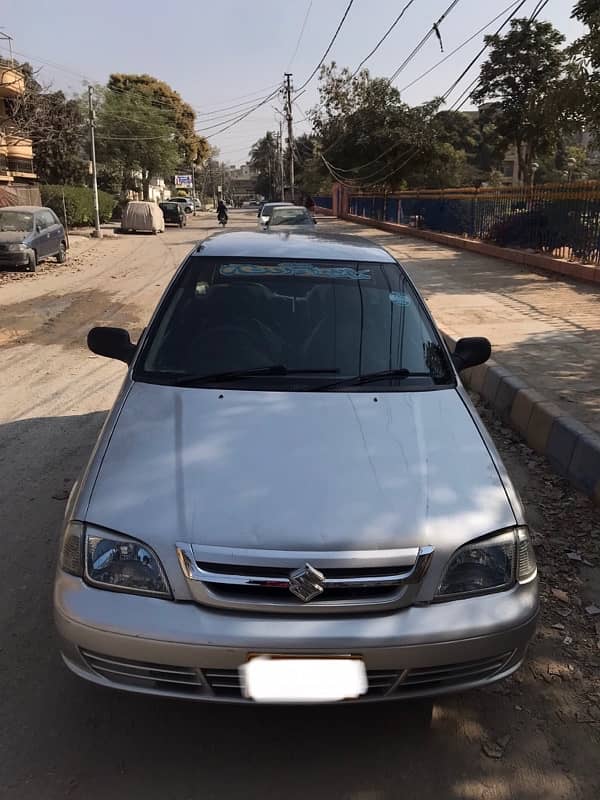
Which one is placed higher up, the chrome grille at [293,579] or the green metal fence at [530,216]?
the green metal fence at [530,216]

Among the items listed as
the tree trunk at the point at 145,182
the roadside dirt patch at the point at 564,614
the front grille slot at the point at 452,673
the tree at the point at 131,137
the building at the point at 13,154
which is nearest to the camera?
the front grille slot at the point at 452,673

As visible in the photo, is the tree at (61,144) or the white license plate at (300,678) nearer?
the white license plate at (300,678)

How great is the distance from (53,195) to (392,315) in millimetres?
32914

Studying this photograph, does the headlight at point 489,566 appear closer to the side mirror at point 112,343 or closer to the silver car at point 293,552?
the silver car at point 293,552

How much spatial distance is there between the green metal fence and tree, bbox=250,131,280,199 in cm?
Answer: 7775

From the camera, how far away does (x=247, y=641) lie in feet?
6.57

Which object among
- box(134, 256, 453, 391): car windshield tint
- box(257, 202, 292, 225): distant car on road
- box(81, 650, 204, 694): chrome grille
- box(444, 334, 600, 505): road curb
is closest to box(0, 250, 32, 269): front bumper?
box(257, 202, 292, 225): distant car on road

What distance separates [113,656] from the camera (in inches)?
82.7

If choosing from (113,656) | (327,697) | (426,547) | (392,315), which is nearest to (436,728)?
(327,697)

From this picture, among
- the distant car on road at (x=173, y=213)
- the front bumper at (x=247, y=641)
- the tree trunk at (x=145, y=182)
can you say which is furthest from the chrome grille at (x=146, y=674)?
the tree trunk at (x=145, y=182)

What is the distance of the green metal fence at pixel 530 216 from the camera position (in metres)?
12.6

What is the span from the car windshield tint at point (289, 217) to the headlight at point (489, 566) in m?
17.1

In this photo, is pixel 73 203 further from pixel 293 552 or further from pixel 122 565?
pixel 293 552

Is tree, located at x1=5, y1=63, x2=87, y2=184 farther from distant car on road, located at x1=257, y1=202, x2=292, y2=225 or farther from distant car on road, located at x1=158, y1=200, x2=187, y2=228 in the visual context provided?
distant car on road, located at x1=257, y1=202, x2=292, y2=225
